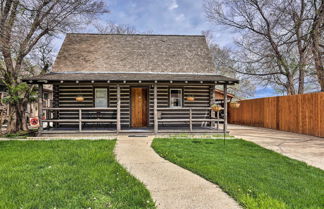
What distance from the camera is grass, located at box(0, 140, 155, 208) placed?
300cm

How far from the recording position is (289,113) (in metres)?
A: 11.3

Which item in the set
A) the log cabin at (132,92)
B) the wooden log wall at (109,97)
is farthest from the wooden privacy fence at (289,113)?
the wooden log wall at (109,97)

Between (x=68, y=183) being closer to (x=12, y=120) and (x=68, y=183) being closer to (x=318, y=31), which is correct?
(x=12, y=120)

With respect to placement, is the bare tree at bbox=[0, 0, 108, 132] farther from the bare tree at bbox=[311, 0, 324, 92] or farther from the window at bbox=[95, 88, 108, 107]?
the bare tree at bbox=[311, 0, 324, 92]

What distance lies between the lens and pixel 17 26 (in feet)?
27.5

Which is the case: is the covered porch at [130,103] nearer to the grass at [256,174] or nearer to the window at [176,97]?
the window at [176,97]

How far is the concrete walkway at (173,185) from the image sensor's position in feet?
9.86

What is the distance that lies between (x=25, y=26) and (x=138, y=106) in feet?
22.1

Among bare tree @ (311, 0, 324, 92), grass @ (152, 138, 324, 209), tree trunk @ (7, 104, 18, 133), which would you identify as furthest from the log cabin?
bare tree @ (311, 0, 324, 92)

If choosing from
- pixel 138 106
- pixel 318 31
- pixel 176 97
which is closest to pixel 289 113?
pixel 318 31

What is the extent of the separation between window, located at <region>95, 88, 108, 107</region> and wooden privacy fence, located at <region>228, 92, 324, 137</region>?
10.7 metres

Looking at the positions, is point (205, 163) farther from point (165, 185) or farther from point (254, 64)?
point (254, 64)

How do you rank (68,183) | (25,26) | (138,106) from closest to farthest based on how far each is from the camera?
(68,183), (25,26), (138,106)

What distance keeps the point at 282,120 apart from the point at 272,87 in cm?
988
